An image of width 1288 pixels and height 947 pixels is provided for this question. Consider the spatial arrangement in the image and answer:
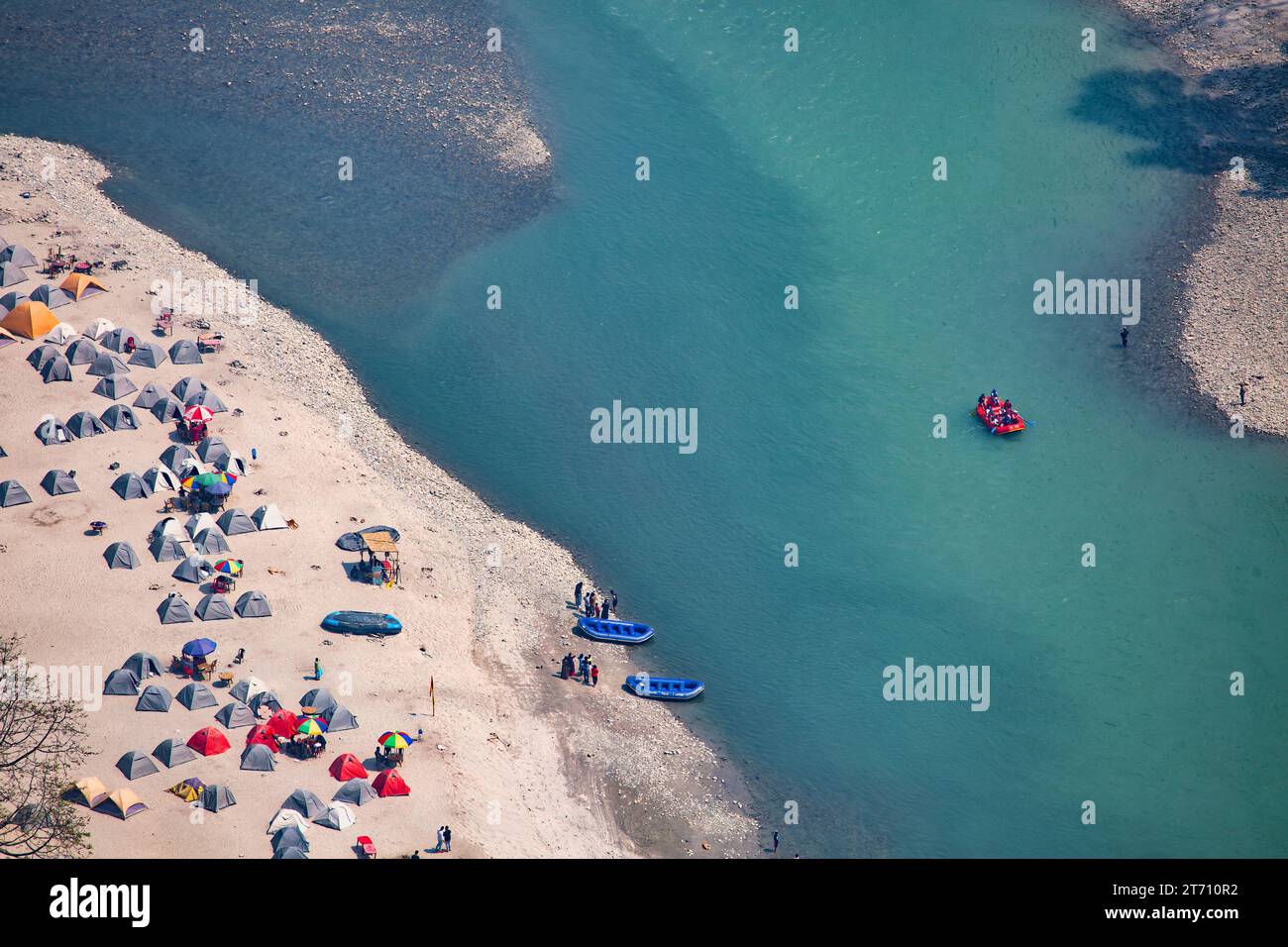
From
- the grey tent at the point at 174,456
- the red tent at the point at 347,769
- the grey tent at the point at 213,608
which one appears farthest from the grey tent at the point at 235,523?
the red tent at the point at 347,769

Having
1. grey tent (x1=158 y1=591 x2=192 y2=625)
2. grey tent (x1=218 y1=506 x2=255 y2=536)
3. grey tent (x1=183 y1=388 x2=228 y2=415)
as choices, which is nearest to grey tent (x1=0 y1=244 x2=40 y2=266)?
grey tent (x1=183 y1=388 x2=228 y2=415)

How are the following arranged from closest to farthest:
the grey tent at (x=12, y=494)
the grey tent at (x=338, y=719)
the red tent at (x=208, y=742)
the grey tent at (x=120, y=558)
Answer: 1. the red tent at (x=208, y=742)
2. the grey tent at (x=338, y=719)
3. the grey tent at (x=120, y=558)
4. the grey tent at (x=12, y=494)

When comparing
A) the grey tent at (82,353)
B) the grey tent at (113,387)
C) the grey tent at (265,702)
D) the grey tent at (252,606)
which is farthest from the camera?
the grey tent at (82,353)

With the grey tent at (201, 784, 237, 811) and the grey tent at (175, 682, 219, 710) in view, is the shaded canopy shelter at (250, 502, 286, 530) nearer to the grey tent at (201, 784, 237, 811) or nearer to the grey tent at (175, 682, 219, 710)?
the grey tent at (175, 682, 219, 710)

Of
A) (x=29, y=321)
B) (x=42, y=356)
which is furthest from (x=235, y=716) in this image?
(x=29, y=321)

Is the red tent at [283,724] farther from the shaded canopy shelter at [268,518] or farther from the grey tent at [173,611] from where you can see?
the shaded canopy shelter at [268,518]

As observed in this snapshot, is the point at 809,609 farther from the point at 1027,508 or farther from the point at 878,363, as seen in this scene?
the point at 878,363

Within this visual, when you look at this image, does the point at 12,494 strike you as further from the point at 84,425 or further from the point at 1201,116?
the point at 1201,116
